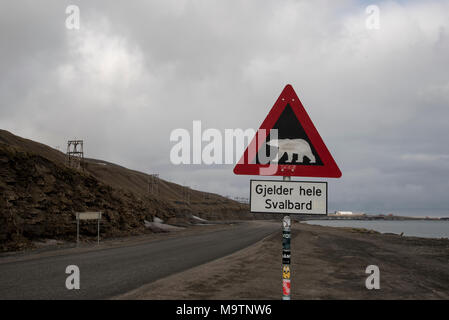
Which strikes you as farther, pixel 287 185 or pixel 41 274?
pixel 41 274

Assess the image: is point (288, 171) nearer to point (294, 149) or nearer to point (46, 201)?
point (294, 149)

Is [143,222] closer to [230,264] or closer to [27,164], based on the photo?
[27,164]

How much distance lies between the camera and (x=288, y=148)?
A: 4.56 m

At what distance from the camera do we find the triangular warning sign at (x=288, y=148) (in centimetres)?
452

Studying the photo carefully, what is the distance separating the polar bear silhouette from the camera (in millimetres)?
4531

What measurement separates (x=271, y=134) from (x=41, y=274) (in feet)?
34.1

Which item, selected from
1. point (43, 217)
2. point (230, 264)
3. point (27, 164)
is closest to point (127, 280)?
point (230, 264)

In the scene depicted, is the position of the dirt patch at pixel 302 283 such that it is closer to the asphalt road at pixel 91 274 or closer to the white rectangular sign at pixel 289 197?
the asphalt road at pixel 91 274

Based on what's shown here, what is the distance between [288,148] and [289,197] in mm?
605

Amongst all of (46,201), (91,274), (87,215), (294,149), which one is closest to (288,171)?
(294,149)

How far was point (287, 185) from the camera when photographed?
4539mm

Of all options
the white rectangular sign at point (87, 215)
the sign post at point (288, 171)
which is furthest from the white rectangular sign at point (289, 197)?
the white rectangular sign at point (87, 215)

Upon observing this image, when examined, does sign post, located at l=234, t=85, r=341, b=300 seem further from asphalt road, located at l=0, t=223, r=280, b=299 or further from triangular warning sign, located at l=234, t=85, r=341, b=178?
asphalt road, located at l=0, t=223, r=280, b=299

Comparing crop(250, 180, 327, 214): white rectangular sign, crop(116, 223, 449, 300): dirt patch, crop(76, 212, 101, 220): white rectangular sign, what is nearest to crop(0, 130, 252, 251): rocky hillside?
crop(76, 212, 101, 220): white rectangular sign
